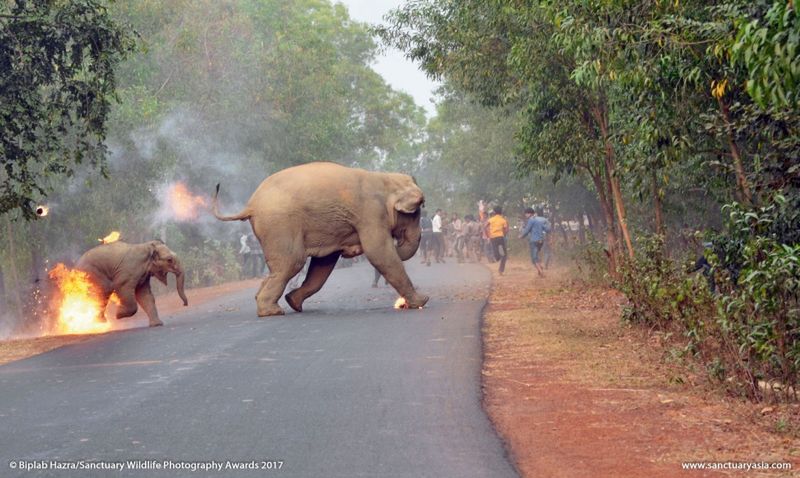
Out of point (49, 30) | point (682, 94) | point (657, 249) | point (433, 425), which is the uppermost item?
point (49, 30)

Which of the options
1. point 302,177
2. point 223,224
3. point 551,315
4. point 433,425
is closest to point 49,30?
point 302,177

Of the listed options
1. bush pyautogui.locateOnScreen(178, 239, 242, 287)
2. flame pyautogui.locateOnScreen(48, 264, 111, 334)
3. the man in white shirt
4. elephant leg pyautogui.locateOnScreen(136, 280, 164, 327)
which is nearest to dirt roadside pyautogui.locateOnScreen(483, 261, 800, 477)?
elephant leg pyautogui.locateOnScreen(136, 280, 164, 327)

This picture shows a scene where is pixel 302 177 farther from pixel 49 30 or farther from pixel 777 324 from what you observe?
pixel 777 324

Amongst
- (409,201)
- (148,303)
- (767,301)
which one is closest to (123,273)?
(148,303)

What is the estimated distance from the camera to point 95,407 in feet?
27.9

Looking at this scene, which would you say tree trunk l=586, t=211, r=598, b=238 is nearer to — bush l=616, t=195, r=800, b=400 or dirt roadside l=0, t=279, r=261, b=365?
dirt roadside l=0, t=279, r=261, b=365

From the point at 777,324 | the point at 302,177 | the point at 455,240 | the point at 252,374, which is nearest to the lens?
the point at 777,324

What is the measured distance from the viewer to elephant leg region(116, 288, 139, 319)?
17.4 m

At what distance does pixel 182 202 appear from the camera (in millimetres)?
33844

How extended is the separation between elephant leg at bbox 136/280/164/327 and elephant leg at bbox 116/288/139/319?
0.15 metres

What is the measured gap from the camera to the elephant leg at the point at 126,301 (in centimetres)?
1741

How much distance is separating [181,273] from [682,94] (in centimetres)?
1057

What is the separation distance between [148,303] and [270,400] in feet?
30.6

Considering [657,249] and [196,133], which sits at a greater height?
[196,133]
